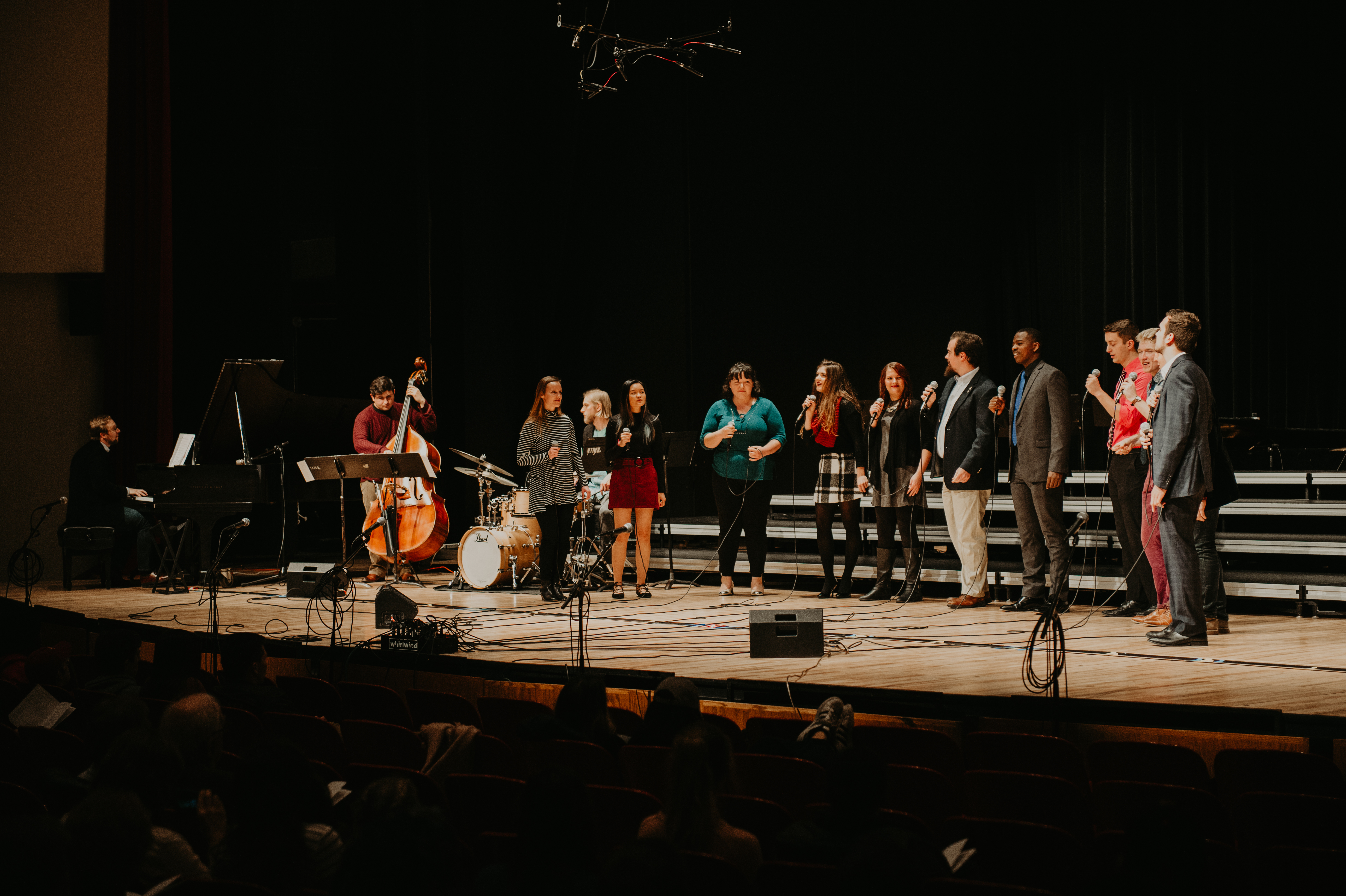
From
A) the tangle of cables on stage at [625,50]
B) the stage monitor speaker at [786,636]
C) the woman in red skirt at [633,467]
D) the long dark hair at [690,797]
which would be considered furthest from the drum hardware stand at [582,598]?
the tangle of cables on stage at [625,50]

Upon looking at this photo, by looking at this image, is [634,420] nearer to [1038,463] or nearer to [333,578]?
[333,578]

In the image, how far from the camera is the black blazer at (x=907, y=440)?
7926 mm

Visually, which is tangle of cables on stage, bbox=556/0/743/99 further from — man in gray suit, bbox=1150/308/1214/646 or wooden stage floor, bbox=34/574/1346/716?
wooden stage floor, bbox=34/574/1346/716

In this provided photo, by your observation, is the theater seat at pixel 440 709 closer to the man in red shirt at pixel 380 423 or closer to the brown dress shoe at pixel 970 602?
the brown dress shoe at pixel 970 602

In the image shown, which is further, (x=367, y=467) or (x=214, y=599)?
(x=367, y=467)

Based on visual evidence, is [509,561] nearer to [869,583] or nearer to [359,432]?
[359,432]

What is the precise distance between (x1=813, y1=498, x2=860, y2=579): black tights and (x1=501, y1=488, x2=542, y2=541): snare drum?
230cm

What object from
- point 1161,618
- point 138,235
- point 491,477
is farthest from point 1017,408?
point 138,235

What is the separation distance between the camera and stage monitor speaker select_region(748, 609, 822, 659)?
564cm

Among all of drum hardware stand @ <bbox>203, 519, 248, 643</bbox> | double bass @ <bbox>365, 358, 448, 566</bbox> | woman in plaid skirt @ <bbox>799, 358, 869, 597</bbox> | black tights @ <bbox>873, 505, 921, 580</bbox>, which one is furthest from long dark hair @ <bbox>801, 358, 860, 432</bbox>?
drum hardware stand @ <bbox>203, 519, 248, 643</bbox>

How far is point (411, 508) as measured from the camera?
947cm

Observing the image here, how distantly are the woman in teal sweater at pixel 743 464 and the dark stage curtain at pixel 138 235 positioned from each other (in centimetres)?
619

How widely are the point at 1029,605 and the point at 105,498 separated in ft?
24.4

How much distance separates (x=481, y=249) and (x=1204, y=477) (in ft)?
28.0
